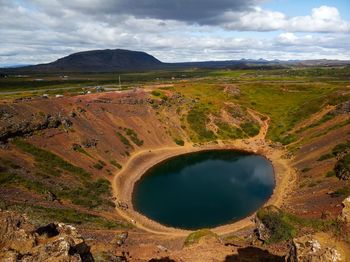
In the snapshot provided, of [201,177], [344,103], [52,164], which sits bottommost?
[201,177]

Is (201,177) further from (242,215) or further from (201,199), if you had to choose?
(242,215)

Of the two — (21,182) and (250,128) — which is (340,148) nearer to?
(250,128)

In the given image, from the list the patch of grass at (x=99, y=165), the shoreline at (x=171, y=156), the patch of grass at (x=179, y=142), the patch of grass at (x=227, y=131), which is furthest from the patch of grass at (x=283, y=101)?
the patch of grass at (x=99, y=165)

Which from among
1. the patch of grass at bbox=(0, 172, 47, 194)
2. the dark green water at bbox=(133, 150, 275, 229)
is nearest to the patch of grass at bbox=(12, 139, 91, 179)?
the patch of grass at bbox=(0, 172, 47, 194)

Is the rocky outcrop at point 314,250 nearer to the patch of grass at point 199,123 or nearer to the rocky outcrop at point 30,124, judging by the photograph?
the rocky outcrop at point 30,124

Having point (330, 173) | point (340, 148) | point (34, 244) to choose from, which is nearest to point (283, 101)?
point (340, 148)

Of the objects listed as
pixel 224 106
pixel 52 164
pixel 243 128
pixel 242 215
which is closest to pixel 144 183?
pixel 52 164

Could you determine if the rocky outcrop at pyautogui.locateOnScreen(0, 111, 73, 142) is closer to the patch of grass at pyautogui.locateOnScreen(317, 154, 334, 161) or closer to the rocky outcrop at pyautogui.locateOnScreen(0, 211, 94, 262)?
the patch of grass at pyautogui.locateOnScreen(317, 154, 334, 161)

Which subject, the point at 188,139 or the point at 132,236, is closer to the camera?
the point at 132,236
